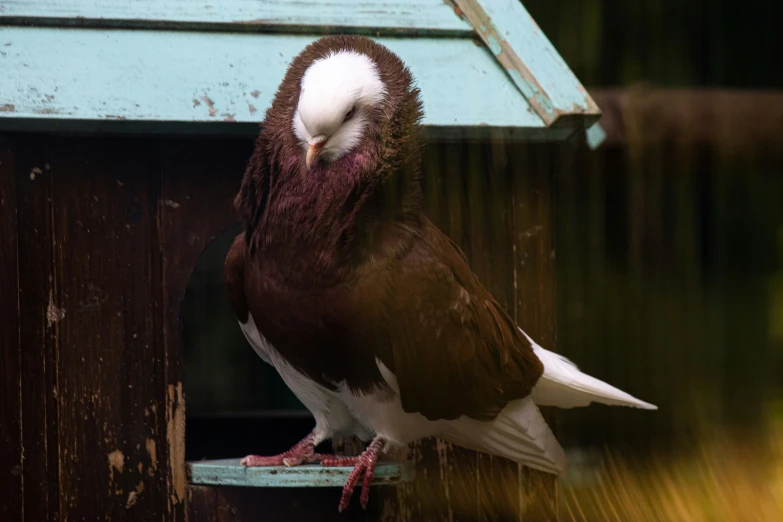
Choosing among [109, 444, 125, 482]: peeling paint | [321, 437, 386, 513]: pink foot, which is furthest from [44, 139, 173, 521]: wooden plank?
[321, 437, 386, 513]: pink foot

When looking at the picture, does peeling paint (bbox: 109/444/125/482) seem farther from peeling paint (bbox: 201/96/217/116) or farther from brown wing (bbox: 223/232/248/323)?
peeling paint (bbox: 201/96/217/116)

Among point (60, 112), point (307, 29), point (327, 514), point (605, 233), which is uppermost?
point (307, 29)

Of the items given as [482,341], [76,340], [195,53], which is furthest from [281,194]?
[76,340]

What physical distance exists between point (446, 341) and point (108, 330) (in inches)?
23.0

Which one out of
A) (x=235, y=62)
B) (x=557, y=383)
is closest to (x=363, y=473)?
(x=557, y=383)

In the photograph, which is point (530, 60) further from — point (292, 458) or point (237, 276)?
point (292, 458)

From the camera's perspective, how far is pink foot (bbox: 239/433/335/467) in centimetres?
130

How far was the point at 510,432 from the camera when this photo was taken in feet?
4.35

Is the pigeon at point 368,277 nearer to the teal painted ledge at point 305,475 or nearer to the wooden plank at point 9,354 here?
the teal painted ledge at point 305,475

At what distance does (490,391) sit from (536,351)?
175mm

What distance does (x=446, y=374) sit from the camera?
1.23 m

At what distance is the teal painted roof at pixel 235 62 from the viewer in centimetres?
122

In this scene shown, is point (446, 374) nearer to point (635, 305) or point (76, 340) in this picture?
point (76, 340)

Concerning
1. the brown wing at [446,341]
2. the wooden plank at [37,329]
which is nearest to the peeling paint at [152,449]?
the wooden plank at [37,329]
